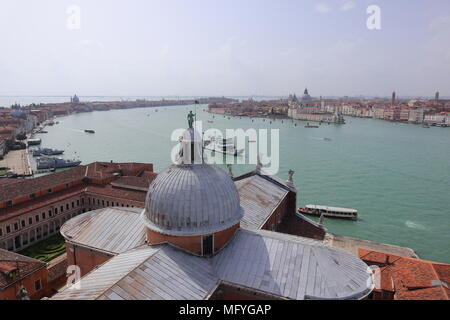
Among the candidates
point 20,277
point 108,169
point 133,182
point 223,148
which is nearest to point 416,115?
point 223,148

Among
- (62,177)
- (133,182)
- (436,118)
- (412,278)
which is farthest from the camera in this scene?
(436,118)

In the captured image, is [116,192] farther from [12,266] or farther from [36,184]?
[12,266]

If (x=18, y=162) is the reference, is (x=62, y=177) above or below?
above

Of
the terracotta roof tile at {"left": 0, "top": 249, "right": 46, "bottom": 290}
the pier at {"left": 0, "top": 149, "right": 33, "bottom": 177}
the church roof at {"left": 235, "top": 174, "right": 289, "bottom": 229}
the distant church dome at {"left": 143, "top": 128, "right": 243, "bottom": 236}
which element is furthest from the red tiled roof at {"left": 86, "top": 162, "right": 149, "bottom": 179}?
the distant church dome at {"left": 143, "top": 128, "right": 243, "bottom": 236}

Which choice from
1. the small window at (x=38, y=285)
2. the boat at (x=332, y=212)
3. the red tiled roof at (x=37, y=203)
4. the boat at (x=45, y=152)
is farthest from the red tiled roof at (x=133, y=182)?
the boat at (x=45, y=152)

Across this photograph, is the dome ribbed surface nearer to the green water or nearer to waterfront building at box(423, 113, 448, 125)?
the green water

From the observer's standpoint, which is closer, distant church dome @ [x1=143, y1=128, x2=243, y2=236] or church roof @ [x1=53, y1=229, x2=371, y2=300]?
church roof @ [x1=53, y1=229, x2=371, y2=300]

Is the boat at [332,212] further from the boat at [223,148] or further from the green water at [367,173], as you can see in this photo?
the boat at [223,148]

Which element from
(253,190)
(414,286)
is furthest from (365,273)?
(253,190)

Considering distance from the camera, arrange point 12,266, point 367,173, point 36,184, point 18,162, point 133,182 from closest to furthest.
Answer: point 12,266 → point 36,184 → point 133,182 → point 367,173 → point 18,162
